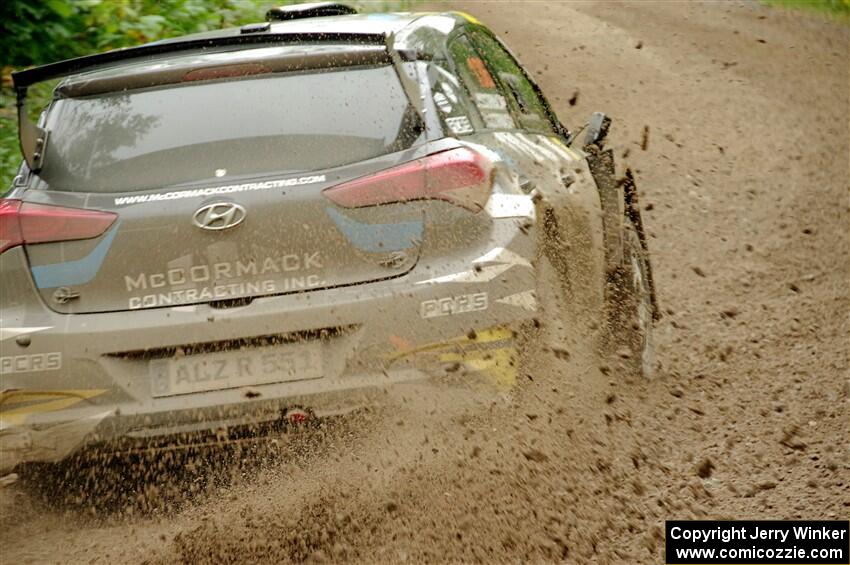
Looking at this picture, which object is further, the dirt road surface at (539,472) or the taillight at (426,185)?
the taillight at (426,185)

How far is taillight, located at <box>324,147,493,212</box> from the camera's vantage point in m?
4.23

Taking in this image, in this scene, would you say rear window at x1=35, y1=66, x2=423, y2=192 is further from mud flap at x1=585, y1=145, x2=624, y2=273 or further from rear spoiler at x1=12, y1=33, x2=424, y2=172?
mud flap at x1=585, y1=145, x2=624, y2=273

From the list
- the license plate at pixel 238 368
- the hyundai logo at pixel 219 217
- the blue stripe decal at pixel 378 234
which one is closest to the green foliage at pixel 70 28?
the hyundai logo at pixel 219 217

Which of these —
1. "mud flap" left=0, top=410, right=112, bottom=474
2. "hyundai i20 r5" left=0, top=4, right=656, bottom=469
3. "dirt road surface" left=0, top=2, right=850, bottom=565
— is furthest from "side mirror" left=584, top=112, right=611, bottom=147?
"mud flap" left=0, top=410, right=112, bottom=474

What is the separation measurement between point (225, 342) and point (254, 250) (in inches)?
13.0

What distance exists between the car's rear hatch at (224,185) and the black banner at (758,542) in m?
1.30

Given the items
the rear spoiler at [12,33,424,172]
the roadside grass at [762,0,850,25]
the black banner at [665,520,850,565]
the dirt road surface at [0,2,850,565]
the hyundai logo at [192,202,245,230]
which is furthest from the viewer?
the roadside grass at [762,0,850,25]

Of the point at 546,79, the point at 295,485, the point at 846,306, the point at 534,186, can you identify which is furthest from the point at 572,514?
the point at 546,79

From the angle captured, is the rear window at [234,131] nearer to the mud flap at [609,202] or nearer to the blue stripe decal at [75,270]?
the blue stripe decal at [75,270]

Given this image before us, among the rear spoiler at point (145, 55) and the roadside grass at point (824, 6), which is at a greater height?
the rear spoiler at point (145, 55)

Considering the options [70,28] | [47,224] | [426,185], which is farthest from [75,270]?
[70,28]

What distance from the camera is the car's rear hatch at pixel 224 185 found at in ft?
13.8

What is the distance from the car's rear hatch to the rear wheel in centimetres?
158

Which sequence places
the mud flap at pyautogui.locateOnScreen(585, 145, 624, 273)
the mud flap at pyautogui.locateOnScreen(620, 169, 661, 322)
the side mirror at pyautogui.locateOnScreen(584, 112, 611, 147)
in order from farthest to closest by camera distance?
the mud flap at pyautogui.locateOnScreen(620, 169, 661, 322) < the side mirror at pyautogui.locateOnScreen(584, 112, 611, 147) < the mud flap at pyautogui.locateOnScreen(585, 145, 624, 273)
